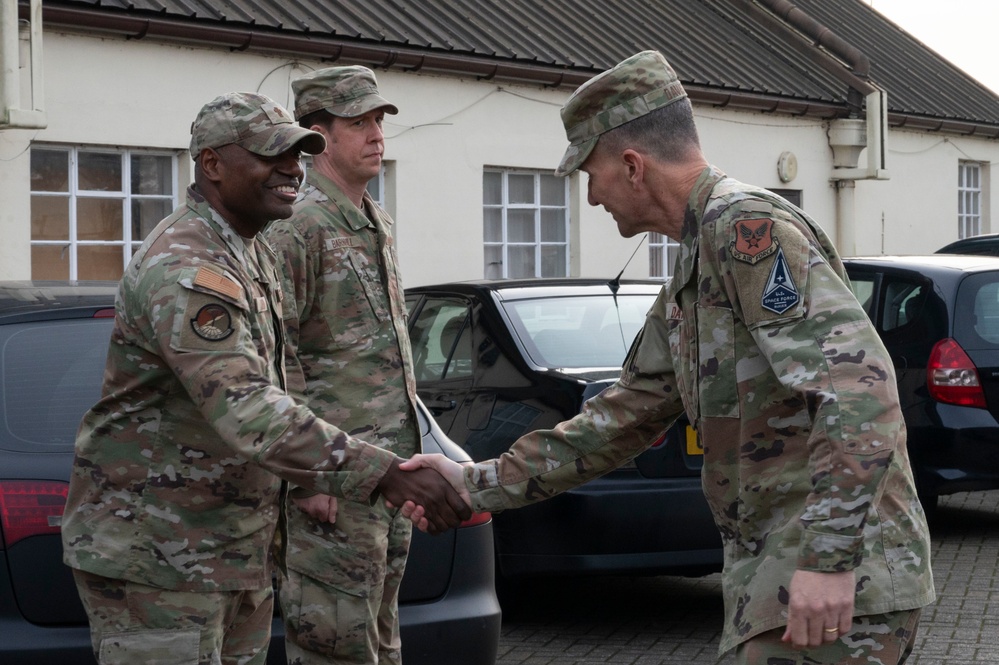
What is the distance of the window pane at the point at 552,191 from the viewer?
46.9 ft

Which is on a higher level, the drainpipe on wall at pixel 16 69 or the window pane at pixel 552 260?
the drainpipe on wall at pixel 16 69

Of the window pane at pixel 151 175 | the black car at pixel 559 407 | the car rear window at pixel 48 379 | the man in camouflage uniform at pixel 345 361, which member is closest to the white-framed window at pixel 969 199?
the window pane at pixel 151 175

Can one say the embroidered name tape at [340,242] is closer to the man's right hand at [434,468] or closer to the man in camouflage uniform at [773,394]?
the man's right hand at [434,468]

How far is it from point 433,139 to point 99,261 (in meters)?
3.48

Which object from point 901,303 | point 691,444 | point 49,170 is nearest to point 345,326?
point 691,444

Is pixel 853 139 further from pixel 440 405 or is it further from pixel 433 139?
pixel 440 405

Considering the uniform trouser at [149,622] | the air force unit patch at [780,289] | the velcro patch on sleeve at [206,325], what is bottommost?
the uniform trouser at [149,622]

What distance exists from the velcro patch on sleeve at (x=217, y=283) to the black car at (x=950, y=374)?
5.94 metres

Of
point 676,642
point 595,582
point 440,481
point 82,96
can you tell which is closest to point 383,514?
point 440,481

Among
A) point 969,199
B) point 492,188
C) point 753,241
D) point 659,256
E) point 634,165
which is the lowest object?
point 753,241

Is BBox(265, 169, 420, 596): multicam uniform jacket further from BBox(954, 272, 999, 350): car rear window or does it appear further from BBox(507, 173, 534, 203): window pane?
BBox(507, 173, 534, 203): window pane

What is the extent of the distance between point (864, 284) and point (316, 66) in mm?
5152

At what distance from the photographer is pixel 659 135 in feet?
10.4

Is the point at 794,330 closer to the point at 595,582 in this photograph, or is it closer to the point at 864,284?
the point at 595,582
